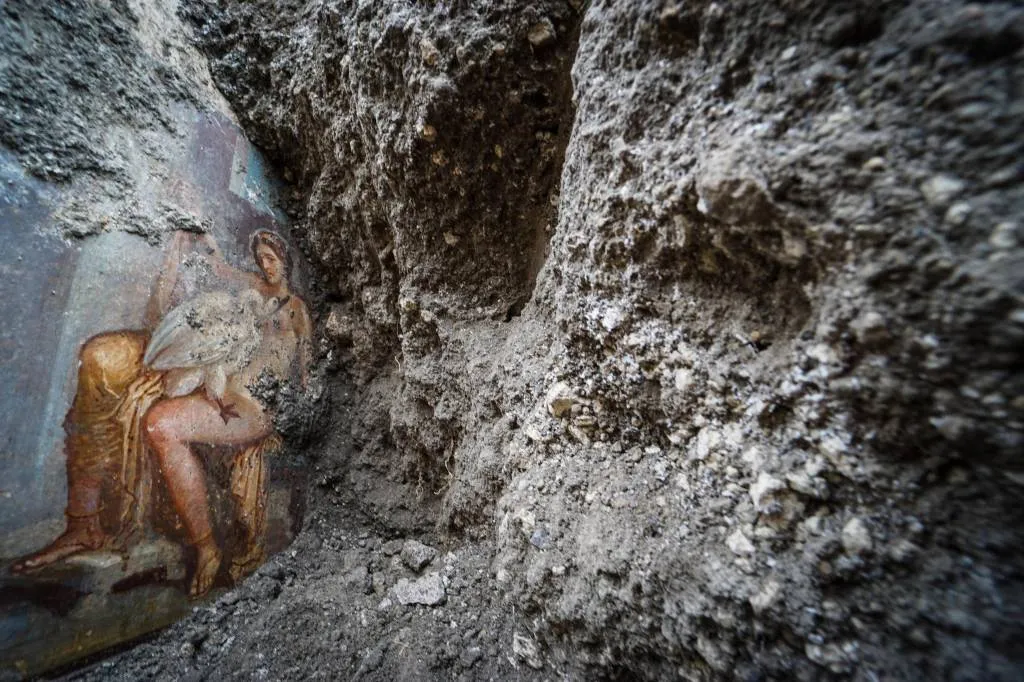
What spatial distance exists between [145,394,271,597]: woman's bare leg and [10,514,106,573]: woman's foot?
0.24 meters

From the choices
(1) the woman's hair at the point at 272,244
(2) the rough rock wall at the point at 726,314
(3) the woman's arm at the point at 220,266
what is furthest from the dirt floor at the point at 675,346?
(1) the woman's hair at the point at 272,244

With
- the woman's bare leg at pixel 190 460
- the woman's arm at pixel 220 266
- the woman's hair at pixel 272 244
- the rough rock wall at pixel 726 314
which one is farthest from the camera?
the woman's hair at pixel 272 244

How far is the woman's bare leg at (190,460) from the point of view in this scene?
173cm

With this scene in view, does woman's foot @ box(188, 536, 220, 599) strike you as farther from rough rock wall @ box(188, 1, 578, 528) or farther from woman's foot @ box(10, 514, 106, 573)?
rough rock wall @ box(188, 1, 578, 528)

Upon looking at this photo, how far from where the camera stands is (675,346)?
95 cm

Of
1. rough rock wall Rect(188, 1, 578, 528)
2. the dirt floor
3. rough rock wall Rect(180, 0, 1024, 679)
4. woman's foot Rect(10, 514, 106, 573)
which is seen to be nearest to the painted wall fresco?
woman's foot Rect(10, 514, 106, 573)

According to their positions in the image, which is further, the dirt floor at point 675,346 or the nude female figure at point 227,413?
the nude female figure at point 227,413

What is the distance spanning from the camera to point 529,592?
1101mm

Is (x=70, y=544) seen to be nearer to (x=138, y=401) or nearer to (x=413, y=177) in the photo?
(x=138, y=401)

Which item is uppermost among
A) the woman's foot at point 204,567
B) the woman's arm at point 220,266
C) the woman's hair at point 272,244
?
the woman's hair at point 272,244

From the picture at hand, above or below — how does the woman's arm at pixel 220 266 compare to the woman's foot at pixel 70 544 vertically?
above

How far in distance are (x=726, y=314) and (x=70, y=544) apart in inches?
89.9

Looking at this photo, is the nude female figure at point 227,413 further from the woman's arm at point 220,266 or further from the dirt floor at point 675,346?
the dirt floor at point 675,346

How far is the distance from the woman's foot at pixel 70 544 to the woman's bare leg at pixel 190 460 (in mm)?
240
